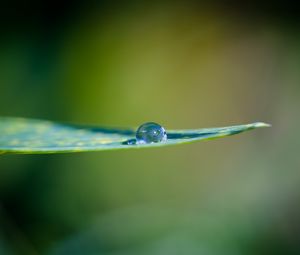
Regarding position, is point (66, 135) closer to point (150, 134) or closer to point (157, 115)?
point (150, 134)

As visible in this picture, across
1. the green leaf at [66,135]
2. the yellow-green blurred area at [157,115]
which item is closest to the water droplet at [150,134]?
the green leaf at [66,135]

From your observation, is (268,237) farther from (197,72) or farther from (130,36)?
(130,36)

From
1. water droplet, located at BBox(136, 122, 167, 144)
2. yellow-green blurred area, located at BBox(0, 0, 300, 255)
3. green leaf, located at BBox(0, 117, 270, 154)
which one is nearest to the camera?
green leaf, located at BBox(0, 117, 270, 154)

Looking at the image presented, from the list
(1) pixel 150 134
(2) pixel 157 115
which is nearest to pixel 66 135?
(1) pixel 150 134

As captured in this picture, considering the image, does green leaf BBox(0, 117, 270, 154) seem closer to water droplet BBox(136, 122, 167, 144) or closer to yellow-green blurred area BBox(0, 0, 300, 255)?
water droplet BBox(136, 122, 167, 144)

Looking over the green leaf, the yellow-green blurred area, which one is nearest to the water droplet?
A: the green leaf

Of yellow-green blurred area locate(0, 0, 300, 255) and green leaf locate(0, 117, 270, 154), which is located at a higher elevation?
yellow-green blurred area locate(0, 0, 300, 255)
